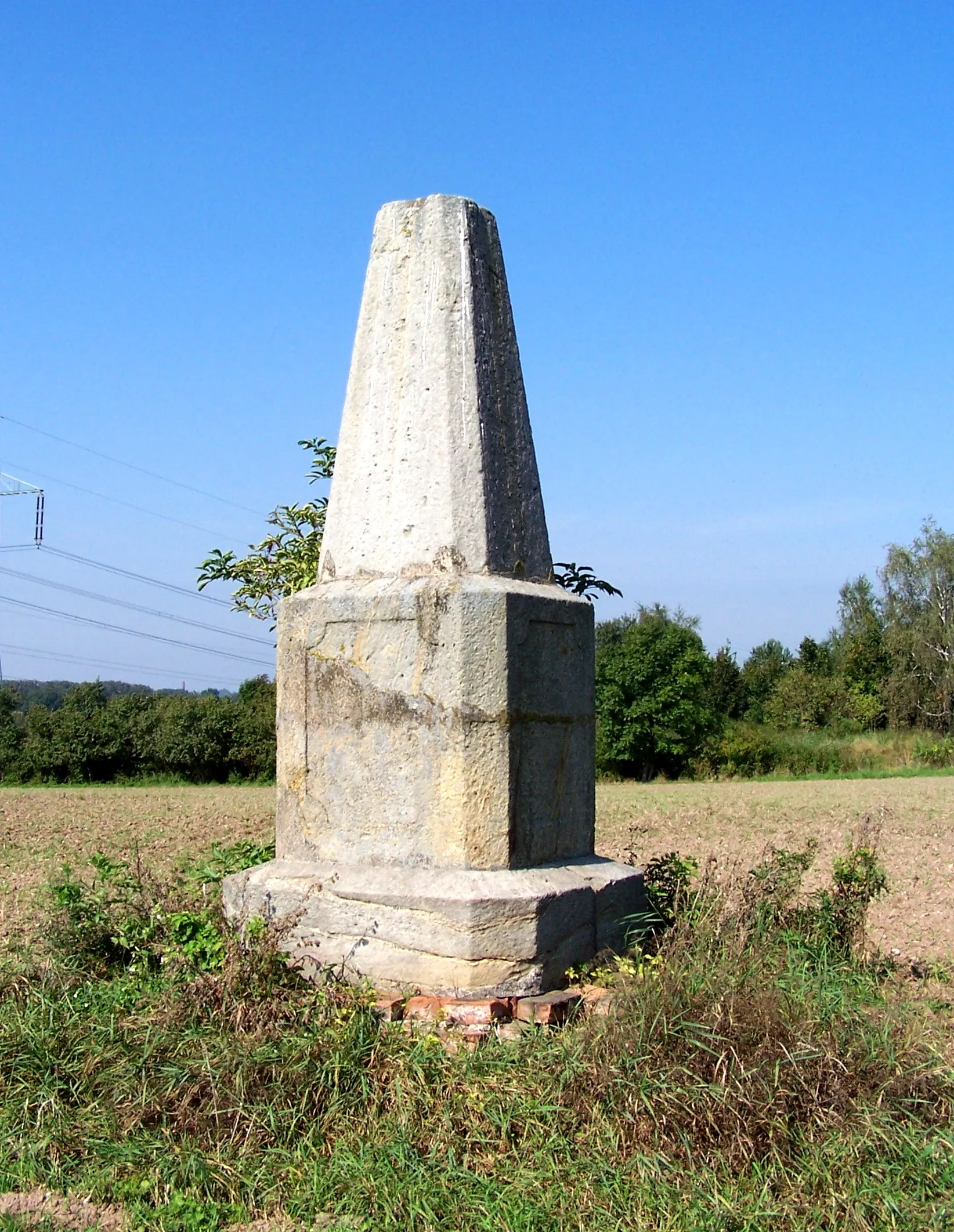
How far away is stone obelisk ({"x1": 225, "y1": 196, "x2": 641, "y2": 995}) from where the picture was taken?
4.59 metres

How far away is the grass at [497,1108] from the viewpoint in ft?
10.8

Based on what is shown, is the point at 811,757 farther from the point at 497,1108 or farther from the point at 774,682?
the point at 497,1108

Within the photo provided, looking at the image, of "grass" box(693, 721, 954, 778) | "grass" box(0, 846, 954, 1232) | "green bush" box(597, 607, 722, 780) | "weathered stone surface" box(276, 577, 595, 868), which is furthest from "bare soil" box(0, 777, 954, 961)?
"green bush" box(597, 607, 722, 780)

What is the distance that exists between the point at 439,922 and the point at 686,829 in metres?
13.3

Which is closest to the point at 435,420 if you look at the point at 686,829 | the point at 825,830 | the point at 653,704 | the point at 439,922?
the point at 439,922

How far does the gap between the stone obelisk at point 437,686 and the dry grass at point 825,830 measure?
4.79 feet

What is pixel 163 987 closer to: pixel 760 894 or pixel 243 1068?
pixel 243 1068

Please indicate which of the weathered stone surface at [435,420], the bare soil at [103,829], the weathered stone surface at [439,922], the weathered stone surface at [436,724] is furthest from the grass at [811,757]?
the weathered stone surface at [439,922]

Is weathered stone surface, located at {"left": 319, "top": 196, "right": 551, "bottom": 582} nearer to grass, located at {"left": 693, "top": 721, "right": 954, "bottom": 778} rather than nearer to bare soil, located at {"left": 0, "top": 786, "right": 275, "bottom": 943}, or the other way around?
bare soil, located at {"left": 0, "top": 786, "right": 275, "bottom": 943}

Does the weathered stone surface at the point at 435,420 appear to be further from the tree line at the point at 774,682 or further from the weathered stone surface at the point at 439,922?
the tree line at the point at 774,682

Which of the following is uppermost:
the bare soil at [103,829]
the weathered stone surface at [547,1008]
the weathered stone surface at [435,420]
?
the weathered stone surface at [435,420]

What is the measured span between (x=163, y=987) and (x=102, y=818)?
58.3 feet

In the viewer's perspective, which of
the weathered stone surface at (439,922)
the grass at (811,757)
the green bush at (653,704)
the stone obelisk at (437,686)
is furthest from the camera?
the green bush at (653,704)

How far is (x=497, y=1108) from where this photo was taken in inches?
145
